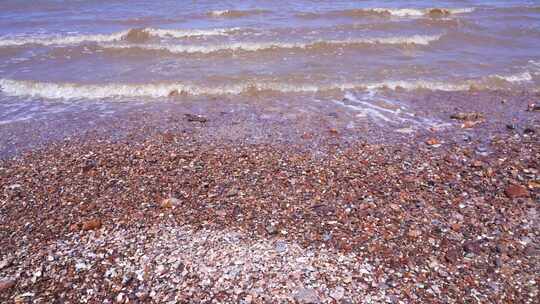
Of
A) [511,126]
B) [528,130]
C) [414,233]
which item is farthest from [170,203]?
[528,130]

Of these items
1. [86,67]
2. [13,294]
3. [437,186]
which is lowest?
[13,294]

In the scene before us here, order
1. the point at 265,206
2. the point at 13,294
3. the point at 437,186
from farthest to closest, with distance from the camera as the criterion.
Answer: the point at 437,186 → the point at 265,206 → the point at 13,294

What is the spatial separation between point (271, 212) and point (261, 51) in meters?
9.08

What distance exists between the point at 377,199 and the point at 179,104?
19.8 feet

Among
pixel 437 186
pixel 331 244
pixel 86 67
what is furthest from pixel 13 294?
pixel 86 67

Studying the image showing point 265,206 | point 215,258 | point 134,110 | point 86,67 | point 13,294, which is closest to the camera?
point 13,294

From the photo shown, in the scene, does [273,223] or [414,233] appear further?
[273,223]

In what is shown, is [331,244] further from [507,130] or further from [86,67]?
[86,67]

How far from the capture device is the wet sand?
477 centimetres

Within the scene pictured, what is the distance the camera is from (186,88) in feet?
37.0

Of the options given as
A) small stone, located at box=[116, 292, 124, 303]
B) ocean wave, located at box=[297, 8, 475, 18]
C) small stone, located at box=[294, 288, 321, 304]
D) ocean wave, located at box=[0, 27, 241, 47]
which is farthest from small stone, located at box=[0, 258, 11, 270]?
ocean wave, located at box=[297, 8, 475, 18]

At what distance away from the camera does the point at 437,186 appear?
258 inches

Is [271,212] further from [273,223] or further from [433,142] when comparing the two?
[433,142]

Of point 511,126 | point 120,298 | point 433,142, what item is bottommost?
point 120,298
